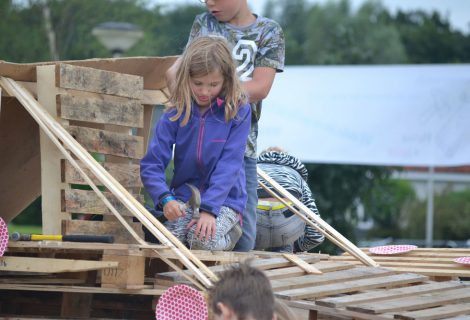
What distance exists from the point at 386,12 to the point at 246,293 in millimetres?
91756

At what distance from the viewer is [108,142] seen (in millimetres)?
6535

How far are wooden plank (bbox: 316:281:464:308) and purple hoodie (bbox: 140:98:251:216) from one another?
1033 millimetres

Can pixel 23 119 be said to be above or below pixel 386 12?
below

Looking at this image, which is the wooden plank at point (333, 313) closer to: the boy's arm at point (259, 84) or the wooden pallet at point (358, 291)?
the wooden pallet at point (358, 291)

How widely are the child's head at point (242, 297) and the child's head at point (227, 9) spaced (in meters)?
3.09

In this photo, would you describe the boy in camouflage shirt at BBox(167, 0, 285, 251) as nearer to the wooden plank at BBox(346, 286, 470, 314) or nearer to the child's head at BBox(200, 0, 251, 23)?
the child's head at BBox(200, 0, 251, 23)

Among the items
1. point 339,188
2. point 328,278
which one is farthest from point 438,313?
point 339,188

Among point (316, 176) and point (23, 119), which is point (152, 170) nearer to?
point (23, 119)

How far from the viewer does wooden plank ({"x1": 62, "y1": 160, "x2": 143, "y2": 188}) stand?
6.21 m

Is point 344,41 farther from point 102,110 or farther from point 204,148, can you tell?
point 204,148

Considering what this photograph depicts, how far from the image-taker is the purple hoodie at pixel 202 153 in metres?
5.95

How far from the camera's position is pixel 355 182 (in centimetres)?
2272

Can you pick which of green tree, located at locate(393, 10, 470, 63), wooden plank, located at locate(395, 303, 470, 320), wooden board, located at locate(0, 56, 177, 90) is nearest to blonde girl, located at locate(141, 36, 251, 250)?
wooden board, located at locate(0, 56, 177, 90)

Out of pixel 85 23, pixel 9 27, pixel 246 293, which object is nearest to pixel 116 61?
pixel 246 293
